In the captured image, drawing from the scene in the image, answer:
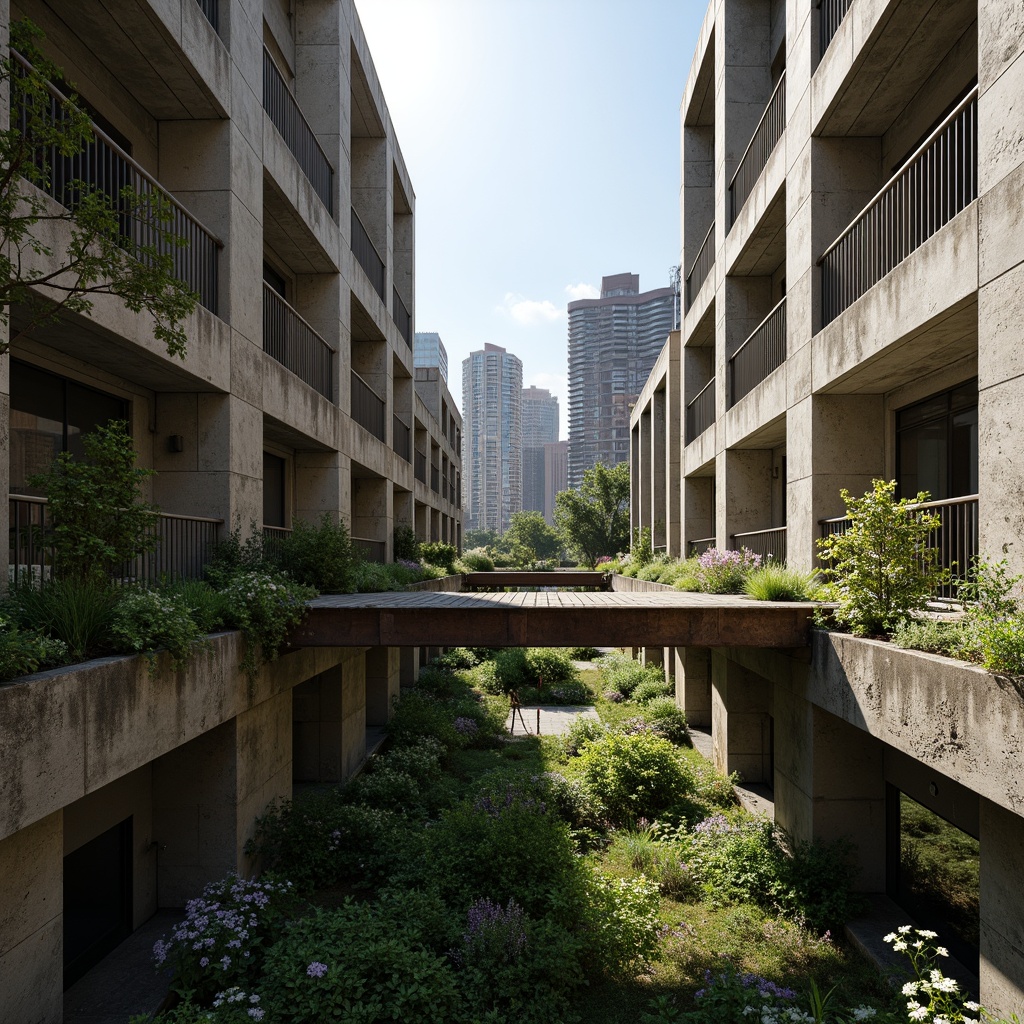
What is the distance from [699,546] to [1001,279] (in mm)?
14486

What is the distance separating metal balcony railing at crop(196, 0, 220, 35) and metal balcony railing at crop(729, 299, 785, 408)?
33.3 ft

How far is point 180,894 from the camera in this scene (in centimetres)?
866

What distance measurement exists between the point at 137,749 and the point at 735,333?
14705mm

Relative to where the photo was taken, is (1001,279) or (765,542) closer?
(1001,279)

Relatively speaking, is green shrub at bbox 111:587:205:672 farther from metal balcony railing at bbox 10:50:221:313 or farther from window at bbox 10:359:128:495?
metal balcony railing at bbox 10:50:221:313

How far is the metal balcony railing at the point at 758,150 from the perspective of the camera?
1319 cm

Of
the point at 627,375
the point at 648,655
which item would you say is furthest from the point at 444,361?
the point at 648,655

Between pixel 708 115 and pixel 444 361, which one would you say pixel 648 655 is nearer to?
pixel 708 115

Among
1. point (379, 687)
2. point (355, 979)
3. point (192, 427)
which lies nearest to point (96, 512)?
point (192, 427)

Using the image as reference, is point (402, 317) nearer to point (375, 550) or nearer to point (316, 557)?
point (375, 550)

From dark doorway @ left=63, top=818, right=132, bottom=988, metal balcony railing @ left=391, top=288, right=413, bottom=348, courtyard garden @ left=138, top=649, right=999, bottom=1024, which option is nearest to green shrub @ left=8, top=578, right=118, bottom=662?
courtyard garden @ left=138, top=649, right=999, bottom=1024

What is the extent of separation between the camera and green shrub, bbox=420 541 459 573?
25125 mm

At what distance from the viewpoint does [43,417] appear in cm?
820

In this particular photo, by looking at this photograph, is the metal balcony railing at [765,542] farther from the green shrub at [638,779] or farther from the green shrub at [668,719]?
the green shrub at [668,719]
